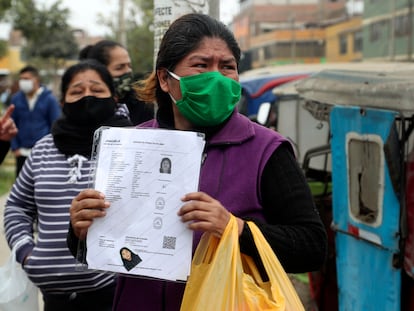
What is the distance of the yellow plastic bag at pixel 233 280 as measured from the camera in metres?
1.78

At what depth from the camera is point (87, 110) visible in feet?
9.95

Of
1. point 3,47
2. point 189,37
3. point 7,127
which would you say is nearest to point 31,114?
point 7,127

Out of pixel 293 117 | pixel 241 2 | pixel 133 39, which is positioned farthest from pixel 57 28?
pixel 241 2

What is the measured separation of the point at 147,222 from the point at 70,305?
1315 millimetres

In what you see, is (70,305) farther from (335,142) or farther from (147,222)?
(335,142)

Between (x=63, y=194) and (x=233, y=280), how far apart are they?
1.27 metres

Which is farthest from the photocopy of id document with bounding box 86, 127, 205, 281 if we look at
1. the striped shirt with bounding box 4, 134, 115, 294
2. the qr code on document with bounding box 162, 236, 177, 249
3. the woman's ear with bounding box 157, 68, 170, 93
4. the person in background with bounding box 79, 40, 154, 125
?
the person in background with bounding box 79, 40, 154, 125

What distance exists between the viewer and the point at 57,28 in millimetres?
31875

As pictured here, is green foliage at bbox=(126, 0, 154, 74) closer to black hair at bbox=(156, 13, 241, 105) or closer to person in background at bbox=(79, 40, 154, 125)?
person in background at bbox=(79, 40, 154, 125)

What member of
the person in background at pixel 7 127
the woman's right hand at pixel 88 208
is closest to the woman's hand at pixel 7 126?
the person in background at pixel 7 127

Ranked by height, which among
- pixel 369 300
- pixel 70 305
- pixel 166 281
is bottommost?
pixel 369 300

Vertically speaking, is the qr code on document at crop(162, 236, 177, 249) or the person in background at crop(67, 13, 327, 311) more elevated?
the person in background at crop(67, 13, 327, 311)

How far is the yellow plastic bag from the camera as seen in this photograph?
178 centimetres

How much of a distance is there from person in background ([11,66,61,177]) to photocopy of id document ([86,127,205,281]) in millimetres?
6557
